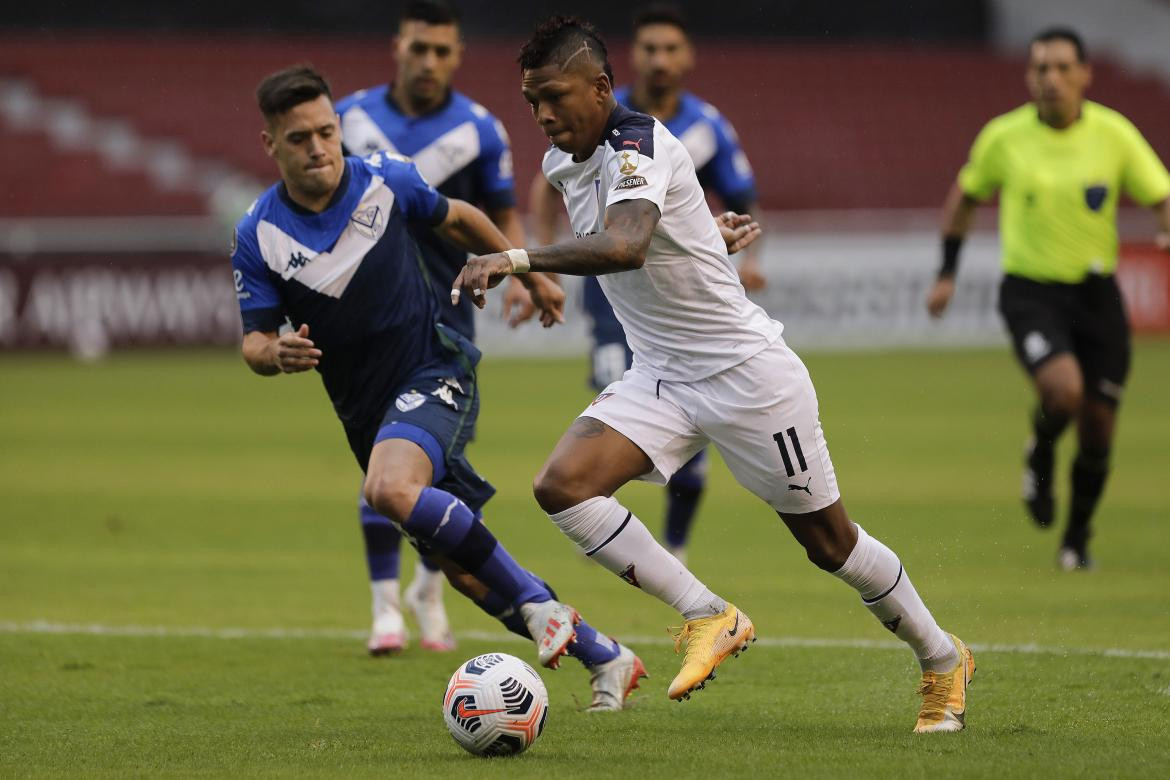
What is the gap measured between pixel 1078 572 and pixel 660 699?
3741 millimetres

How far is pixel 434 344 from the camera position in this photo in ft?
22.1

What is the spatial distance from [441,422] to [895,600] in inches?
72.7

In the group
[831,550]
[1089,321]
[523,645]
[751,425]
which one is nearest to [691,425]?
[751,425]

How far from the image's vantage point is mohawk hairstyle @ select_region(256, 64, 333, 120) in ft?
20.7

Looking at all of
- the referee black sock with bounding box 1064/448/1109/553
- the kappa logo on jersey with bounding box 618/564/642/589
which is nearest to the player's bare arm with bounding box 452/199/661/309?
the kappa logo on jersey with bounding box 618/564/642/589

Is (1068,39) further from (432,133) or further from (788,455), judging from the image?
(788,455)

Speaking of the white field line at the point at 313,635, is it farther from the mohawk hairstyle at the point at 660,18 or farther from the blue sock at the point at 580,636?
the mohawk hairstyle at the point at 660,18

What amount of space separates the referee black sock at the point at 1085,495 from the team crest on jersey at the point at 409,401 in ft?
14.8

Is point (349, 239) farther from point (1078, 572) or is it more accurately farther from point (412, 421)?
point (1078, 572)

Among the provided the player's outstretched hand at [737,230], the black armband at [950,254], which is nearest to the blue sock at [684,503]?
the black armband at [950,254]

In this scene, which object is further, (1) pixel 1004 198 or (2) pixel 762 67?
(2) pixel 762 67

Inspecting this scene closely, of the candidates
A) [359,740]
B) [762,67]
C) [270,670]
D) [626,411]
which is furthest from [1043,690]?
[762,67]

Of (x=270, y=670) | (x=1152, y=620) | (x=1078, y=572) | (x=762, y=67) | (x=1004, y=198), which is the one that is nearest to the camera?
(x=270, y=670)

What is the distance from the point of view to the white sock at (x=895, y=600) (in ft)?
18.2
